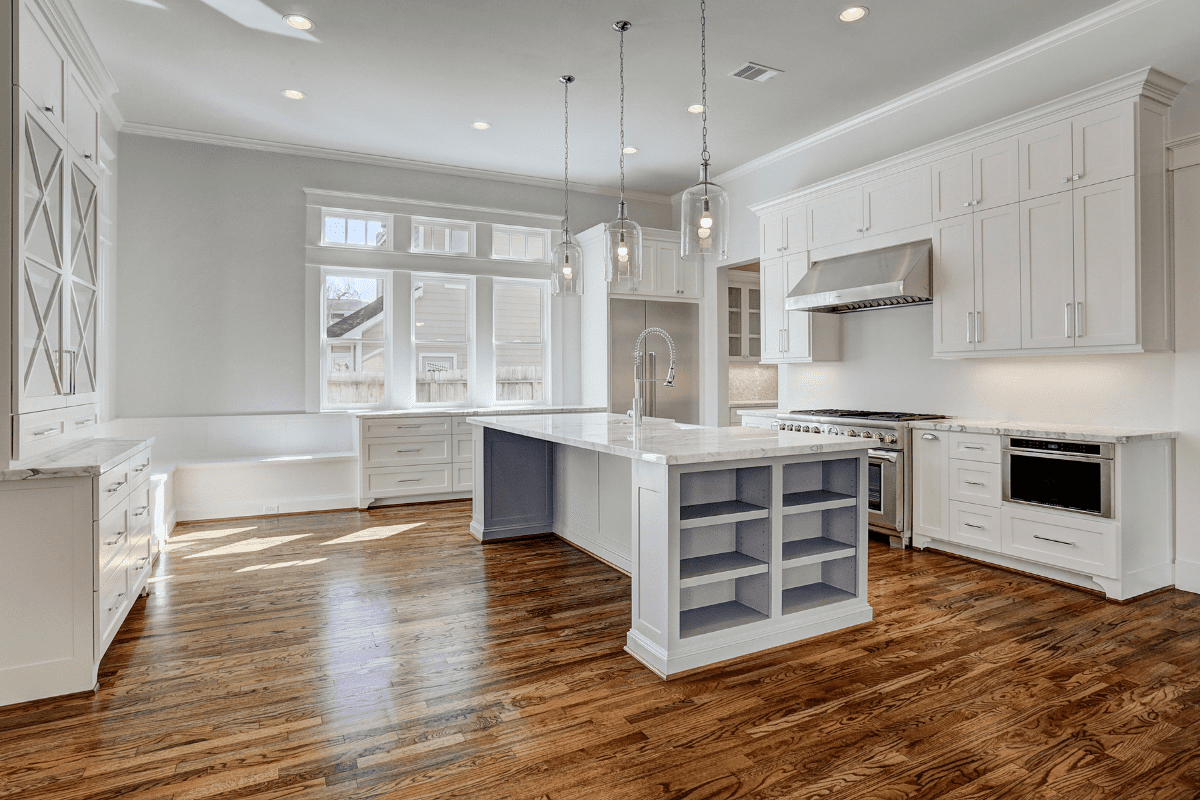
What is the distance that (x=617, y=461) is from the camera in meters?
3.87

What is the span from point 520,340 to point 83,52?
4.13 m

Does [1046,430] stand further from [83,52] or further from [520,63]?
[83,52]

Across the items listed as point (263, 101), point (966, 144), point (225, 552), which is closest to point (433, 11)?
point (263, 101)

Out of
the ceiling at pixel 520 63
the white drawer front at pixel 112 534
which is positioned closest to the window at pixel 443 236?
the ceiling at pixel 520 63

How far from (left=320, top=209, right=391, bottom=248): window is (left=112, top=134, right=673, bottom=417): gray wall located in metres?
0.22

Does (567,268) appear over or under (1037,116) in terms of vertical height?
under

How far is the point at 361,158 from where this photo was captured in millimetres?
6301

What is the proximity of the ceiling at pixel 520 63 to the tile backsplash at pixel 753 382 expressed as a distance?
9.51 ft

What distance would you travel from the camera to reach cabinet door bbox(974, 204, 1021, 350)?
4.07 meters

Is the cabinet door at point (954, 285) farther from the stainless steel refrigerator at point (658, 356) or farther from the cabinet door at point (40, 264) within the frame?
the cabinet door at point (40, 264)

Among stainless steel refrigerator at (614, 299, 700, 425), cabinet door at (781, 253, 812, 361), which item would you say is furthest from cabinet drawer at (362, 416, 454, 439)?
cabinet door at (781, 253, 812, 361)

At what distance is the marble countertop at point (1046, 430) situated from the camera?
348 centimetres

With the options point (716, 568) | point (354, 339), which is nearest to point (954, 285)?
point (716, 568)

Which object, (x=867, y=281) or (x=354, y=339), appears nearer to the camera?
(x=867, y=281)
